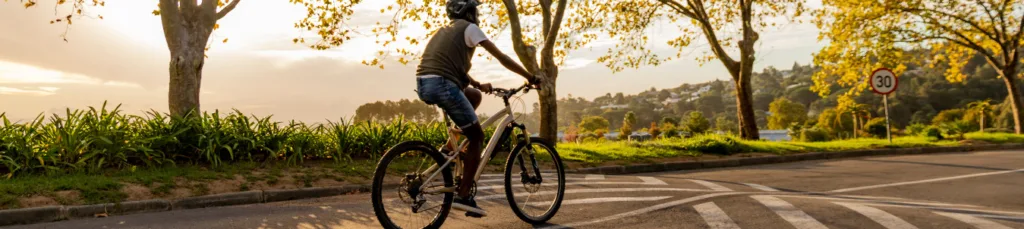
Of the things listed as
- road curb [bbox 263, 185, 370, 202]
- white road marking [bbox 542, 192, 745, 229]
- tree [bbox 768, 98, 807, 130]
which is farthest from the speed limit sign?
tree [bbox 768, 98, 807, 130]

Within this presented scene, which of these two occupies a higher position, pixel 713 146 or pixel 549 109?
pixel 549 109

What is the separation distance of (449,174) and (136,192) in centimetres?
441

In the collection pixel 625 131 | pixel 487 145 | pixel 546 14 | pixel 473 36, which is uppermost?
pixel 546 14

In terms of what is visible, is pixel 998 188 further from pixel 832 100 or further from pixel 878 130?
pixel 832 100

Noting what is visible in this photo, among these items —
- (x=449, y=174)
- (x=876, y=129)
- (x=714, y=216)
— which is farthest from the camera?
(x=876, y=129)

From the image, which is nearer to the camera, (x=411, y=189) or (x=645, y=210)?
(x=411, y=189)

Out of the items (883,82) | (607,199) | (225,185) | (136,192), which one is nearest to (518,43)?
(225,185)

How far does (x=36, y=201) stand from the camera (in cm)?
695

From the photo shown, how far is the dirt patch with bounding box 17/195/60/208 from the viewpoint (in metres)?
6.85

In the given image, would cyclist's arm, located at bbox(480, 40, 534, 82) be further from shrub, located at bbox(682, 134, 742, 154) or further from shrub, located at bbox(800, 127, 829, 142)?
shrub, located at bbox(800, 127, 829, 142)

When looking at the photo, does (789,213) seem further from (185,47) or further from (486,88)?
(185,47)

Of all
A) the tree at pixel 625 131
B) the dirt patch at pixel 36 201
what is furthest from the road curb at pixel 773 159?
the tree at pixel 625 131

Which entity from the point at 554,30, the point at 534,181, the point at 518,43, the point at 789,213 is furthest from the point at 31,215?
the point at 554,30

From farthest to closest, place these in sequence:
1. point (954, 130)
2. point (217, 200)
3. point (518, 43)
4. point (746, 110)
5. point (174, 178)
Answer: point (954, 130) < point (746, 110) < point (518, 43) < point (174, 178) < point (217, 200)
